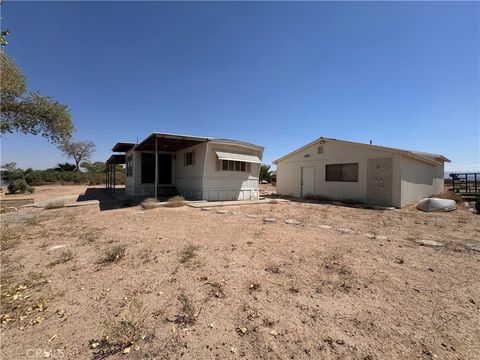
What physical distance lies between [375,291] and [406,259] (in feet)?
5.62

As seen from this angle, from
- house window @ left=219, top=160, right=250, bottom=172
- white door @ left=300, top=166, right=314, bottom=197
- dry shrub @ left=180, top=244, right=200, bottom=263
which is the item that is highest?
house window @ left=219, top=160, right=250, bottom=172

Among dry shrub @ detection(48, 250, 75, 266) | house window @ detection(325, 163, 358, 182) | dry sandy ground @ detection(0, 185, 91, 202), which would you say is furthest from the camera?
dry sandy ground @ detection(0, 185, 91, 202)

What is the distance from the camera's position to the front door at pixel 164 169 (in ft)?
47.9

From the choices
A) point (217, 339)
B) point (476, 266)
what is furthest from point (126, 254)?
point (476, 266)

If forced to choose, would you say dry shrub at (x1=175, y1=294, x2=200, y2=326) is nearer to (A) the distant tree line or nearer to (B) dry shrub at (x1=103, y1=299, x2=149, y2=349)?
(B) dry shrub at (x1=103, y1=299, x2=149, y2=349)

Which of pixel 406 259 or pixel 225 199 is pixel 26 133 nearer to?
pixel 225 199

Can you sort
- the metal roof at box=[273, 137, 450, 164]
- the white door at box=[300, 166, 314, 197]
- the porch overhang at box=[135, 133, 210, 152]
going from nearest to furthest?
the porch overhang at box=[135, 133, 210, 152]
the metal roof at box=[273, 137, 450, 164]
the white door at box=[300, 166, 314, 197]

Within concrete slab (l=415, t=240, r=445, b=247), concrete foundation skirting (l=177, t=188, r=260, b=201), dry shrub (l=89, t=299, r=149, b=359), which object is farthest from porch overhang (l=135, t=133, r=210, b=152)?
concrete slab (l=415, t=240, r=445, b=247)

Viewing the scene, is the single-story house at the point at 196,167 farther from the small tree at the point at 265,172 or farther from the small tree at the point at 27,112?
the small tree at the point at 265,172

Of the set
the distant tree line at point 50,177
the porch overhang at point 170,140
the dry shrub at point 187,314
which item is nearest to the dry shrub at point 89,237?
the dry shrub at point 187,314

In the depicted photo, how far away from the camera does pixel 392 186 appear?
436 inches

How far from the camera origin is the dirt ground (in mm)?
2082

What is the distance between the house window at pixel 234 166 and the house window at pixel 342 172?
185 inches

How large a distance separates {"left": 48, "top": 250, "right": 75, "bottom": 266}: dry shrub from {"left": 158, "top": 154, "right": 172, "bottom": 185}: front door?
1043 cm
